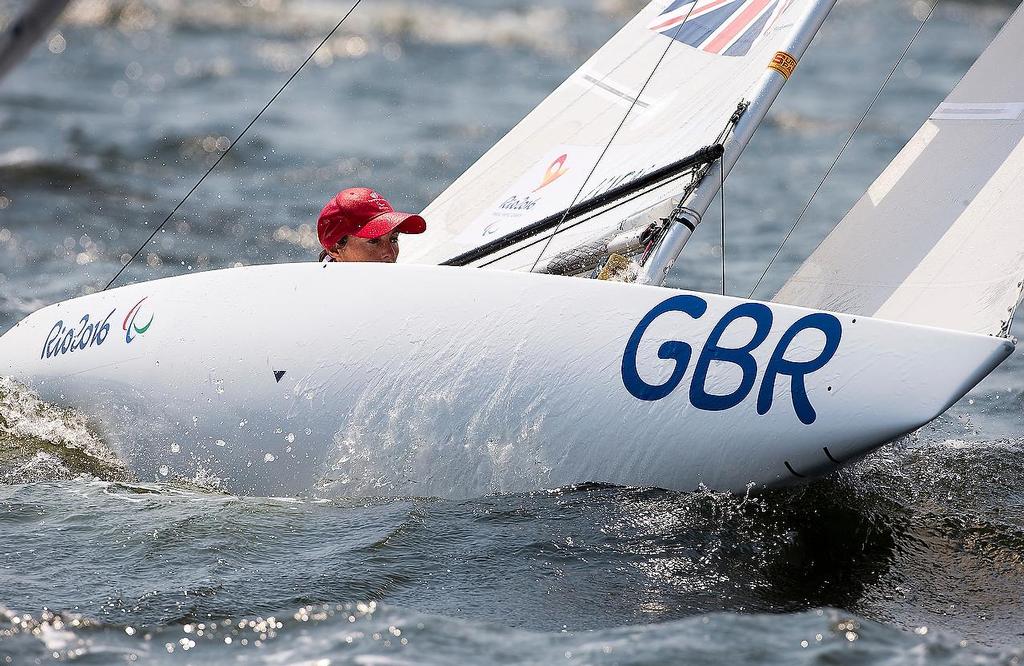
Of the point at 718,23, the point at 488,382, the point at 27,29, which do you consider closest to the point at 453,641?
the point at 488,382

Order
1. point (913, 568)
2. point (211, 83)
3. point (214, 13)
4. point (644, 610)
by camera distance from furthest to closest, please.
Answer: point (214, 13) < point (211, 83) < point (913, 568) < point (644, 610)

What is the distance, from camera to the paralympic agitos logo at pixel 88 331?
386 centimetres

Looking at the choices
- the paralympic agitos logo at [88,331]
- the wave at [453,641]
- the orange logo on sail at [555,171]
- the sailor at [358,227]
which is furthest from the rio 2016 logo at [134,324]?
the orange logo on sail at [555,171]

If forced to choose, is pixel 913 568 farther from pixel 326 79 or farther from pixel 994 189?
pixel 326 79

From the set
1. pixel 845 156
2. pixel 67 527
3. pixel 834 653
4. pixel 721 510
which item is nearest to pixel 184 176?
pixel 845 156

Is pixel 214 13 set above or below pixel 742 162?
above

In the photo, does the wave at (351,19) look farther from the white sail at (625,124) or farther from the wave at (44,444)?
the wave at (44,444)

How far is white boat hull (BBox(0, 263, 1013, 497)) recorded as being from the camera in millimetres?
3066

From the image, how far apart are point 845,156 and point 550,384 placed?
6.99 metres

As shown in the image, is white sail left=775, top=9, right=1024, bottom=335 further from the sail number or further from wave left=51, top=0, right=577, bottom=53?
wave left=51, top=0, right=577, bottom=53

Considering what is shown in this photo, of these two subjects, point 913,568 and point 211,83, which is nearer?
point 913,568

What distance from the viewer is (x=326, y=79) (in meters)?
12.5

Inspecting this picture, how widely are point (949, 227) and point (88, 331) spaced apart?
8.85 ft

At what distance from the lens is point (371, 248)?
13.1ft
